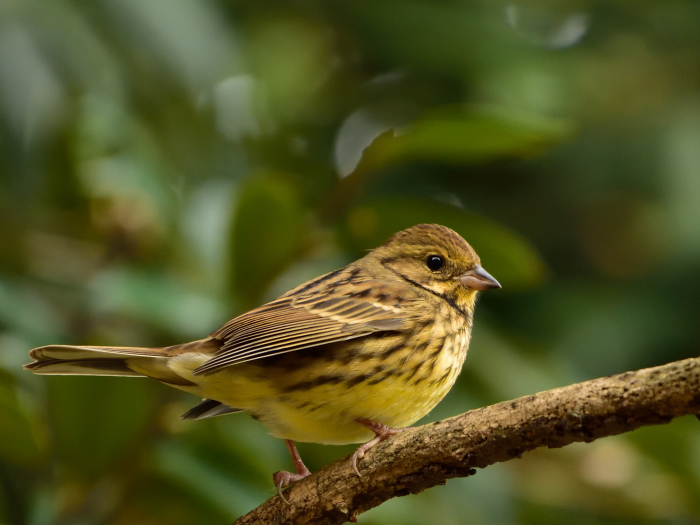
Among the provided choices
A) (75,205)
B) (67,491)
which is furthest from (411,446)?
(75,205)

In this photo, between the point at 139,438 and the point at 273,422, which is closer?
the point at 273,422

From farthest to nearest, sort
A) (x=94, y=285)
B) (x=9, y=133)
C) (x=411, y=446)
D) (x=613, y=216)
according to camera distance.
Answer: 1. (x=613, y=216)
2. (x=94, y=285)
3. (x=9, y=133)
4. (x=411, y=446)

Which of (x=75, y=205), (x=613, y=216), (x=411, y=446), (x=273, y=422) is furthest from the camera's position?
(x=613, y=216)

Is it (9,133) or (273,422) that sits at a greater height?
(9,133)

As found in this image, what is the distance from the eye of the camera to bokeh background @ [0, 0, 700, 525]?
149 inches

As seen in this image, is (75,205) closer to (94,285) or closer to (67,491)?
(94,285)

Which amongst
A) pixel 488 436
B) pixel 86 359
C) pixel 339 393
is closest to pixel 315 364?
pixel 339 393

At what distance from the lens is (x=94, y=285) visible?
410 cm

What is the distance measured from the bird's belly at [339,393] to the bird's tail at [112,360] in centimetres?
22

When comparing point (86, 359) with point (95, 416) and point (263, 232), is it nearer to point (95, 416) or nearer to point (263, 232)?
point (95, 416)

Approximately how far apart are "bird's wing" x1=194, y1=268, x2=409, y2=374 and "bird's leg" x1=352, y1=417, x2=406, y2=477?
33 centimetres

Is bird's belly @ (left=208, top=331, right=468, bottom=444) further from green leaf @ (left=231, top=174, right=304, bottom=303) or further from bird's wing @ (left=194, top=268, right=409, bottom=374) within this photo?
green leaf @ (left=231, top=174, right=304, bottom=303)

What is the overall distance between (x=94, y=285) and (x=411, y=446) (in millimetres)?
2091

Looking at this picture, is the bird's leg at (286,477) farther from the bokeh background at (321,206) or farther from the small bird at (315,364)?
the bokeh background at (321,206)
